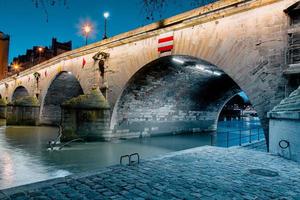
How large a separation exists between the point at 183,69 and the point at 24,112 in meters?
16.2

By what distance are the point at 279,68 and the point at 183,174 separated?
4.95 metres

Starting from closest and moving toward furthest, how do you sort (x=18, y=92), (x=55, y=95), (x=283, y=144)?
(x=283, y=144)
(x=55, y=95)
(x=18, y=92)

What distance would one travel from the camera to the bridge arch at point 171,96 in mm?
12430


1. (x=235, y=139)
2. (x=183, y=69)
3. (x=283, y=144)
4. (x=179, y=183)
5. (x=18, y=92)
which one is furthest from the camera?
(x=18, y=92)

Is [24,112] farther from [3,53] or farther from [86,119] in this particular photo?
[3,53]

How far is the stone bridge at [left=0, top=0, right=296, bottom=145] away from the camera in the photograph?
25.1 feet

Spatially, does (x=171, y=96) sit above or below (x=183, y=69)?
below

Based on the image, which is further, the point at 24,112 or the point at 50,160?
the point at 24,112

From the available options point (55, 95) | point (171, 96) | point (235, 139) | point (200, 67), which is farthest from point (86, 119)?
point (55, 95)

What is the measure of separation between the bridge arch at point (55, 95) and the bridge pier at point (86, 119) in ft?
26.0

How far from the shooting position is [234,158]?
640 centimetres

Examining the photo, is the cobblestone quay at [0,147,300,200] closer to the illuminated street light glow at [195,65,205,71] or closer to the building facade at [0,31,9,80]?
the illuminated street light glow at [195,65,205,71]

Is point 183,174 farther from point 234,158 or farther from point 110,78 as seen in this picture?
point 110,78

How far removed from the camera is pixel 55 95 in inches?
875
